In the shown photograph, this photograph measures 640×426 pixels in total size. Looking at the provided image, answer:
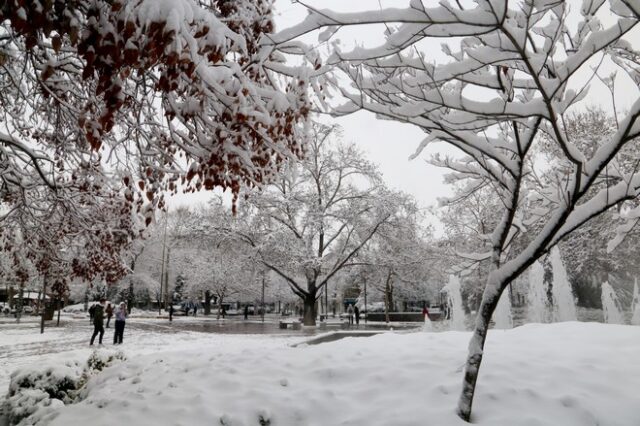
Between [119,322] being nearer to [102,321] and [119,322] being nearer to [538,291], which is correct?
[102,321]

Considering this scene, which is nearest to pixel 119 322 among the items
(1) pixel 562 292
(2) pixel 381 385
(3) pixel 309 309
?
(3) pixel 309 309

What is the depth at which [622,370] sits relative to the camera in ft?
15.1

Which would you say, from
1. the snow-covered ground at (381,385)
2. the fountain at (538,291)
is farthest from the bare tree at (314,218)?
the snow-covered ground at (381,385)

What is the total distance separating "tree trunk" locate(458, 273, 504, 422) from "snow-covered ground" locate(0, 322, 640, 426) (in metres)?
0.16

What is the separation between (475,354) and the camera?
12.3 ft

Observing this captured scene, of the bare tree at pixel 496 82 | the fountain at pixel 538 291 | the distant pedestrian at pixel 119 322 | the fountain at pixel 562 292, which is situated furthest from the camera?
the fountain at pixel 538 291

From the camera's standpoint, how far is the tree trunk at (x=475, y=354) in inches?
147

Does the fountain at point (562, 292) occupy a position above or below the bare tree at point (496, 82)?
below

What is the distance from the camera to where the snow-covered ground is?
3941 mm

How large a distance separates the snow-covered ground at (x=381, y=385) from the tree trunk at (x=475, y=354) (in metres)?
0.16

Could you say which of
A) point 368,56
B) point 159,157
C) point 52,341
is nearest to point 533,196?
point 368,56

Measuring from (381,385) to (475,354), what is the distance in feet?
4.67

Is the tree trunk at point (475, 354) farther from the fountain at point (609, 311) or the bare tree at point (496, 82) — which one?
the fountain at point (609, 311)

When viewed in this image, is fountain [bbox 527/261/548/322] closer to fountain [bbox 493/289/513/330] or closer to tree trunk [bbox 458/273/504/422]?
fountain [bbox 493/289/513/330]
